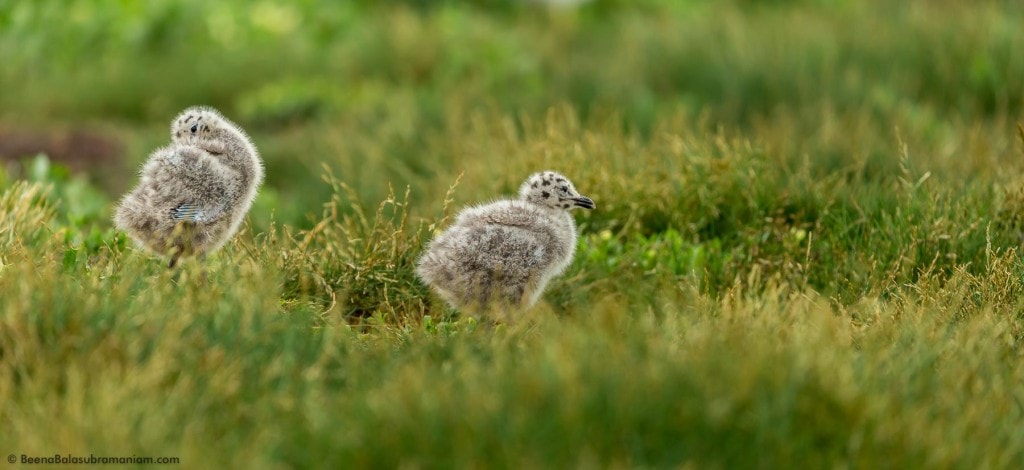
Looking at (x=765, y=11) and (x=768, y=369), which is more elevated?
(x=768, y=369)

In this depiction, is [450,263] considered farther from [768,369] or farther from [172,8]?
[172,8]

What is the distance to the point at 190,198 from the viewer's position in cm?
609

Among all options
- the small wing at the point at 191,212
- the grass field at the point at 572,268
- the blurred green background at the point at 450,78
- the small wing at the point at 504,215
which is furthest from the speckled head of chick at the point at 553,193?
the blurred green background at the point at 450,78

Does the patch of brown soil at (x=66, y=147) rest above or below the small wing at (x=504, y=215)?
below

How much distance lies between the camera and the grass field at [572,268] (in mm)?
4340

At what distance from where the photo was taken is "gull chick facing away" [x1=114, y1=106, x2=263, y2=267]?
610 cm

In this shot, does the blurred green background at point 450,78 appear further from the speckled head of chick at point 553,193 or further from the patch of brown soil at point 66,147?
the speckled head of chick at point 553,193

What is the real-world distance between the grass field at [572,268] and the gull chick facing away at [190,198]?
140 mm

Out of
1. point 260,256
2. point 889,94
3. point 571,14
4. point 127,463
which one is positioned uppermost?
point 127,463

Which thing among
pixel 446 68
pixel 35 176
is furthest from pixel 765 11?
pixel 35 176

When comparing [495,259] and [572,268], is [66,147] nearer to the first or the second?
[572,268]

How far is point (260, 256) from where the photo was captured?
6402 millimetres


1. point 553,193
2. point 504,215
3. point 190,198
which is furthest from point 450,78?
point 190,198

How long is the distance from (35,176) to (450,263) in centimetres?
418
